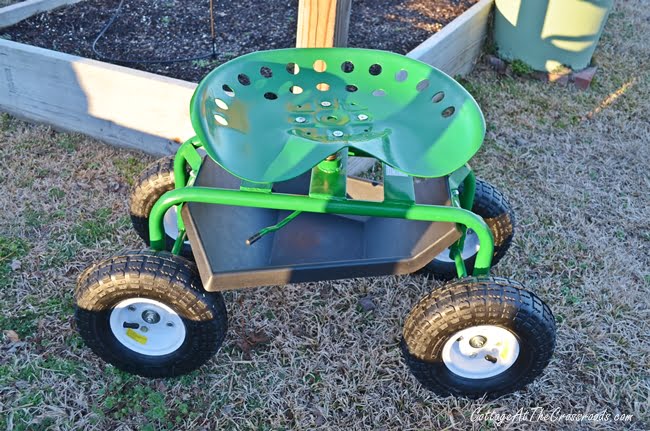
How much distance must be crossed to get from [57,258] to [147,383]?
0.62m

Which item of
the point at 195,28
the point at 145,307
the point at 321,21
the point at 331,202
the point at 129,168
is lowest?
the point at 129,168

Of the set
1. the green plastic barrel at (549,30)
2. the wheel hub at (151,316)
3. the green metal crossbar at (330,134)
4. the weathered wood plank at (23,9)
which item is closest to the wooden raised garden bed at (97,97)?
the weathered wood plank at (23,9)

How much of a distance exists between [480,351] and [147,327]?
0.88 metres

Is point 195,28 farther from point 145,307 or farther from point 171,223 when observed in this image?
point 145,307

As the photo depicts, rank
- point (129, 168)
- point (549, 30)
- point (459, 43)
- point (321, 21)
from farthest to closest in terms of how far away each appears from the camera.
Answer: point (549, 30), point (459, 43), point (129, 168), point (321, 21)

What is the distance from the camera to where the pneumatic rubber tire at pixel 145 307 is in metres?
1.46

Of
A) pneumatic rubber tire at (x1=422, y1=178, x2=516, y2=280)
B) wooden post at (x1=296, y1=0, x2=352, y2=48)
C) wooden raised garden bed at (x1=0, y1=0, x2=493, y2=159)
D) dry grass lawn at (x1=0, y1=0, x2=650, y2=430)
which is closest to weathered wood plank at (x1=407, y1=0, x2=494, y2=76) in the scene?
wooden raised garden bed at (x1=0, y1=0, x2=493, y2=159)

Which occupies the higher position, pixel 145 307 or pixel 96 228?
pixel 145 307

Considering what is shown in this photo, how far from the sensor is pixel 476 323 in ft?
4.85

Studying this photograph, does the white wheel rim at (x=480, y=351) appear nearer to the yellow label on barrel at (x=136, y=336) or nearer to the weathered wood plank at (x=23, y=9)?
the yellow label on barrel at (x=136, y=336)

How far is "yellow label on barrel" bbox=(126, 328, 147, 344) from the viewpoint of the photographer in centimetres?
161

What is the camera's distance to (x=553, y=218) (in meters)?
2.35

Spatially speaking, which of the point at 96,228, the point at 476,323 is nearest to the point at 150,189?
the point at 96,228

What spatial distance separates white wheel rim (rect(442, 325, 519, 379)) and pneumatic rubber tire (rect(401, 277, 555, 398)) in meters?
0.01
